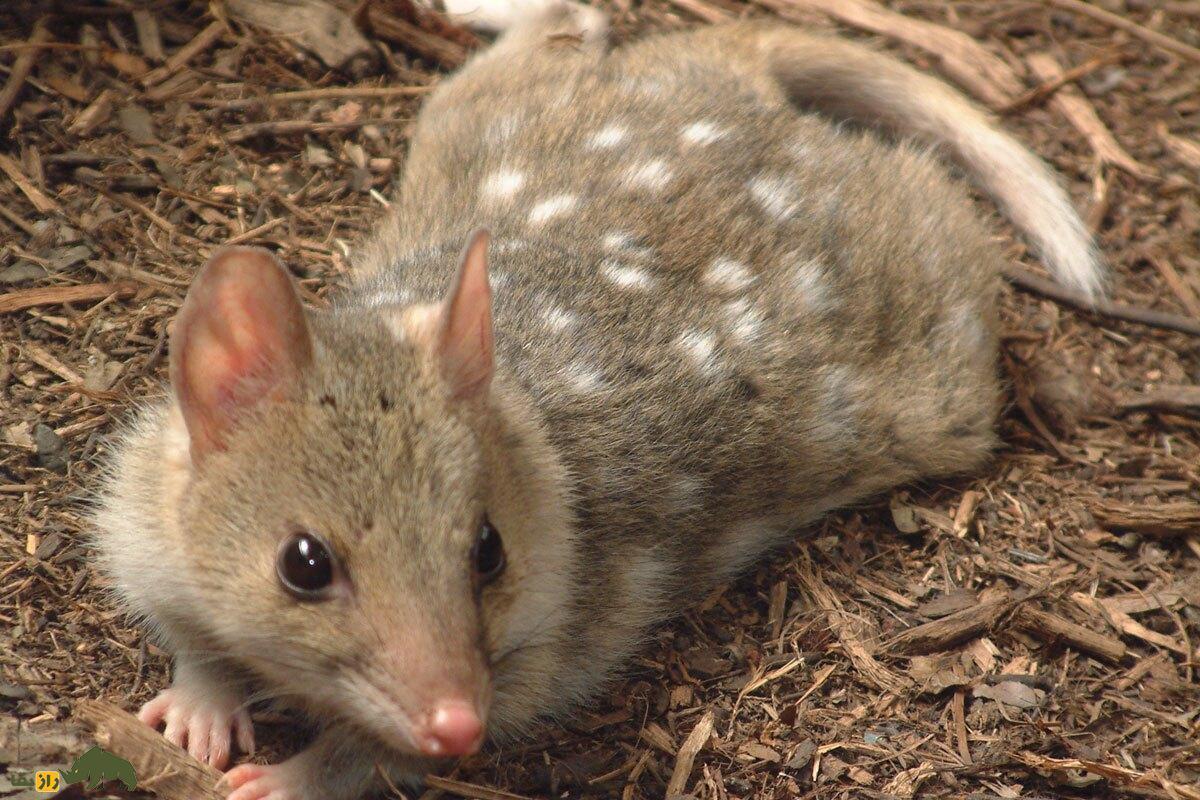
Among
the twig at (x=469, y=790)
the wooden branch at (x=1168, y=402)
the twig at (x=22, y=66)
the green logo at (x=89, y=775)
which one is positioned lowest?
the twig at (x=469, y=790)

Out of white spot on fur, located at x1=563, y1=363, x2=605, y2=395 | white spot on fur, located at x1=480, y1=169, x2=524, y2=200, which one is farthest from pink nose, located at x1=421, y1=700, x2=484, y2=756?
white spot on fur, located at x1=480, y1=169, x2=524, y2=200

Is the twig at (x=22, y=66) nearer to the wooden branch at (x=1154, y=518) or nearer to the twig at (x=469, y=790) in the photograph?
the twig at (x=469, y=790)

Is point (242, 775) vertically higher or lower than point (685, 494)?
lower

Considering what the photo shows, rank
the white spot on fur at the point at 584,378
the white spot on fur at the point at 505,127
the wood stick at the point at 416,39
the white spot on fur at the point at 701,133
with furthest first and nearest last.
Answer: the wood stick at the point at 416,39 → the white spot on fur at the point at 505,127 → the white spot on fur at the point at 701,133 → the white spot on fur at the point at 584,378

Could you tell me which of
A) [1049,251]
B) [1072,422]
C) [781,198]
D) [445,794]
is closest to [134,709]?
[445,794]

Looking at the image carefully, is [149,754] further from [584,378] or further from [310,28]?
[310,28]

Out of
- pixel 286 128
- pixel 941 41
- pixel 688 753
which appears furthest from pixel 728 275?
pixel 941 41

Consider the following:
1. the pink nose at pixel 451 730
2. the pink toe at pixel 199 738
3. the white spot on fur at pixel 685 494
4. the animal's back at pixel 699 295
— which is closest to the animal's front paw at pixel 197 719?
the pink toe at pixel 199 738

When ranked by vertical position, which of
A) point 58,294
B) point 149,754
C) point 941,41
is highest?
point 941,41
